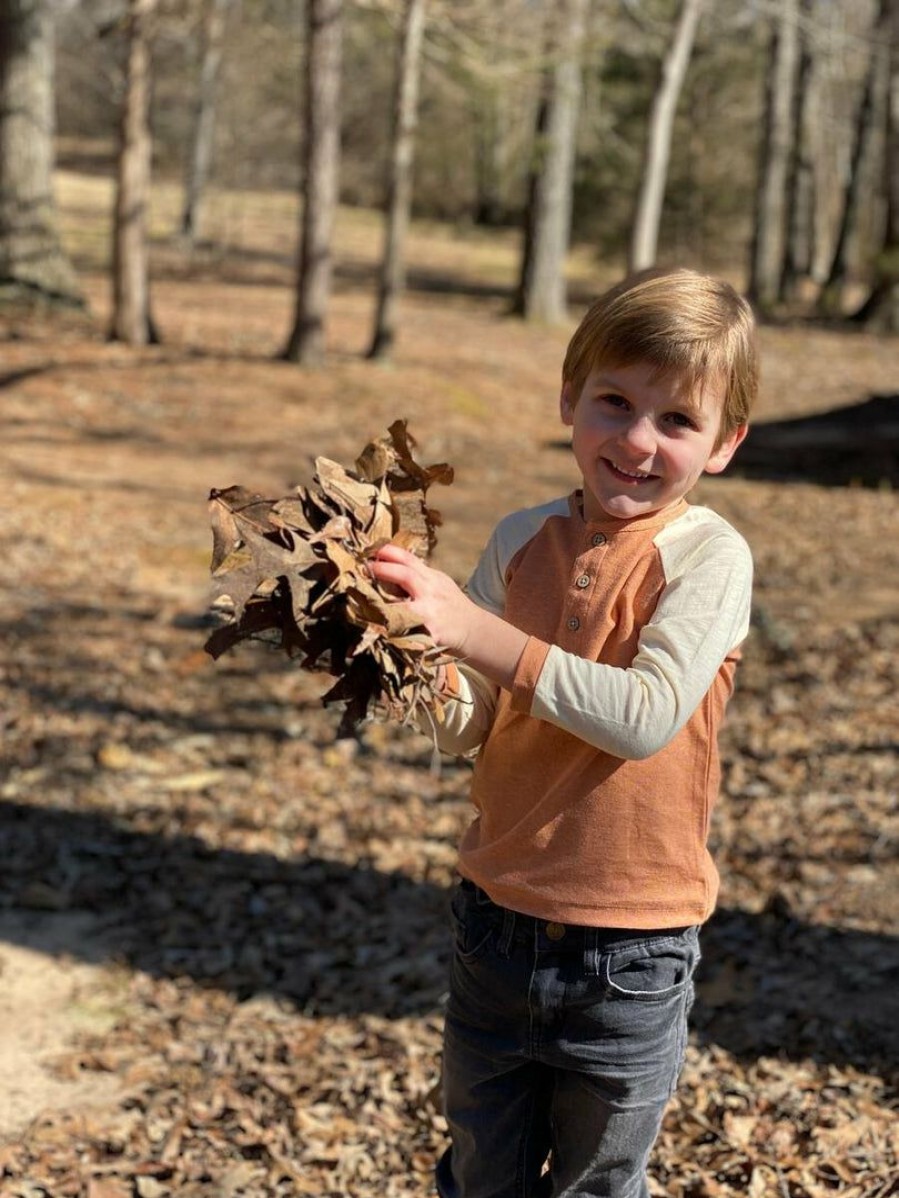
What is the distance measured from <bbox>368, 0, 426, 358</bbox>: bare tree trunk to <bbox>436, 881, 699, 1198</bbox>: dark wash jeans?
13.1 m

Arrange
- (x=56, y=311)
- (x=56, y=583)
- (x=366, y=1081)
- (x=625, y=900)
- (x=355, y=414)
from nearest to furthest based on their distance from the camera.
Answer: (x=625, y=900) < (x=366, y=1081) < (x=56, y=583) < (x=355, y=414) < (x=56, y=311)

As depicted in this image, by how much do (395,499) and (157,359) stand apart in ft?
41.0

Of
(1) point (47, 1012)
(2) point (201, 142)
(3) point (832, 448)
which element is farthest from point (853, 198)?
(1) point (47, 1012)

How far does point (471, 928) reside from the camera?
2412 mm

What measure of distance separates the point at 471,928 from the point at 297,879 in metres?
3.00

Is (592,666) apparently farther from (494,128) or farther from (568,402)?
(494,128)

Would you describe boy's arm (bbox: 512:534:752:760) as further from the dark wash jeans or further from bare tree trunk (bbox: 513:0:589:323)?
bare tree trunk (bbox: 513:0:589:323)

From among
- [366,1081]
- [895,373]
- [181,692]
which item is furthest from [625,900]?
[895,373]

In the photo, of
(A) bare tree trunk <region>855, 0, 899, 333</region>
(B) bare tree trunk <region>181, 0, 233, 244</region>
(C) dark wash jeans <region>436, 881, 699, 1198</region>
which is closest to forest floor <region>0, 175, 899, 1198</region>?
(C) dark wash jeans <region>436, 881, 699, 1198</region>

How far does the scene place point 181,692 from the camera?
22.6ft

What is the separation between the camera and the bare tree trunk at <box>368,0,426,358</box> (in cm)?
1411

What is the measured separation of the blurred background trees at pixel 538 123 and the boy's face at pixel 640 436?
12031mm

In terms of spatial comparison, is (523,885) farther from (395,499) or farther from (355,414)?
(355,414)

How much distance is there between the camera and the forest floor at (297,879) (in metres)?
3.71
